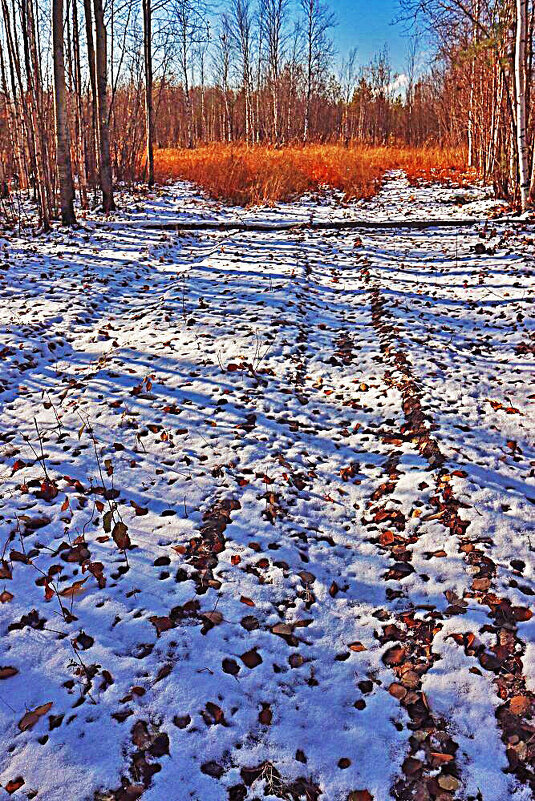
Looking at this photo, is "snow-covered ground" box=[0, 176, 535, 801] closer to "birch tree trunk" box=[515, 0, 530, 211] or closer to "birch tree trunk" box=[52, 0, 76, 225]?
"birch tree trunk" box=[52, 0, 76, 225]

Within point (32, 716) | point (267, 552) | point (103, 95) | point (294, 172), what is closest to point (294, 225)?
point (103, 95)

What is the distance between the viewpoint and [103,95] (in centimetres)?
1210

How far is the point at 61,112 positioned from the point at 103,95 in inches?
112

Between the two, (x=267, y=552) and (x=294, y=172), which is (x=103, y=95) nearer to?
(x=294, y=172)

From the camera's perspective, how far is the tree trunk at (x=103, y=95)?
11.9m

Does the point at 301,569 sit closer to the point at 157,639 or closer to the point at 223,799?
the point at 157,639

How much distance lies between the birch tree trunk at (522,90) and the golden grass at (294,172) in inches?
273

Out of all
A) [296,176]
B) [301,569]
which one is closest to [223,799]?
[301,569]

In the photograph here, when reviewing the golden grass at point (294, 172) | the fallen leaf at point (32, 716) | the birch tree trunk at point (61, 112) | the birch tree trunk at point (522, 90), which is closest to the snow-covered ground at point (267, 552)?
the fallen leaf at point (32, 716)

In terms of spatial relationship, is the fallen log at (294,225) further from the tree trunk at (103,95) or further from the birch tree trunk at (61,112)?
the tree trunk at (103,95)

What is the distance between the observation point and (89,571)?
9.70 feet

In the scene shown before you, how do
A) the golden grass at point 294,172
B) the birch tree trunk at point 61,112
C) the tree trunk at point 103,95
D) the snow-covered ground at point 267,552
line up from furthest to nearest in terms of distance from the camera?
the golden grass at point 294,172
the tree trunk at point 103,95
the birch tree trunk at point 61,112
the snow-covered ground at point 267,552

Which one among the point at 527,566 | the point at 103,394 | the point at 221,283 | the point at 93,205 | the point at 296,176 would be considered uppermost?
the point at 296,176

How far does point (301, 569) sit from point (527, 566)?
132 cm
